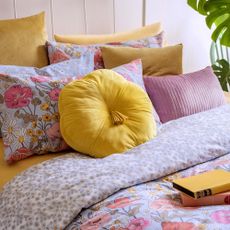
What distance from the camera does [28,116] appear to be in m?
1.62

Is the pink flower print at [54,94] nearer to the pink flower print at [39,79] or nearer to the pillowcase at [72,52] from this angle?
the pink flower print at [39,79]

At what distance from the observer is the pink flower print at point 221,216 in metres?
1.01

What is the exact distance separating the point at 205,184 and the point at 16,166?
2.40 ft

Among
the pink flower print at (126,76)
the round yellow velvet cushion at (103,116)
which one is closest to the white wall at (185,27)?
the pink flower print at (126,76)

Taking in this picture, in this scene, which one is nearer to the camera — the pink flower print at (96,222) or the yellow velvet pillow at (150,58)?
the pink flower print at (96,222)

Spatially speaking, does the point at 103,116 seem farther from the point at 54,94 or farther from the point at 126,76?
the point at 126,76

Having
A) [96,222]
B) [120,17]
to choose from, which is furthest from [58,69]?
[120,17]

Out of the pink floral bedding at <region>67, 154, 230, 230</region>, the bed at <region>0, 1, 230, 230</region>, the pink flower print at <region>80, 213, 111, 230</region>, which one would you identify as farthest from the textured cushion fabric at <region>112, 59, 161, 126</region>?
the pink flower print at <region>80, 213, 111, 230</region>

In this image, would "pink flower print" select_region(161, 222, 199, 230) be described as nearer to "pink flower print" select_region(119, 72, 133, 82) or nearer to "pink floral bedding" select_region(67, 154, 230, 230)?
"pink floral bedding" select_region(67, 154, 230, 230)

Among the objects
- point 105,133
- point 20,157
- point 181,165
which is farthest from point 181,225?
point 20,157

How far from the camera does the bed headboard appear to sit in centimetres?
241

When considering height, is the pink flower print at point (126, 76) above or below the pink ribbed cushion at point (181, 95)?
above

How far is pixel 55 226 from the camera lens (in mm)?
1164

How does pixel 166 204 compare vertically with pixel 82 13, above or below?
below
